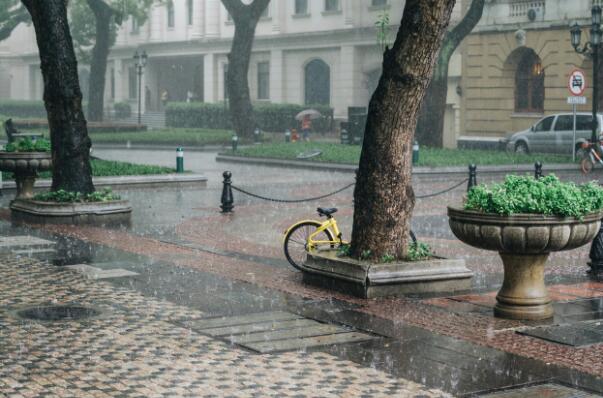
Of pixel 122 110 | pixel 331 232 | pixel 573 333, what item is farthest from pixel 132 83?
pixel 573 333

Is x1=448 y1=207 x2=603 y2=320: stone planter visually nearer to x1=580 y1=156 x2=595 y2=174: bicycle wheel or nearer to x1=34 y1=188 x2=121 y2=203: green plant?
x1=34 y1=188 x2=121 y2=203: green plant

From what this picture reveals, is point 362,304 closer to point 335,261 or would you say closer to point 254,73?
point 335,261

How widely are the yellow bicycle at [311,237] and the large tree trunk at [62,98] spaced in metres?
6.31

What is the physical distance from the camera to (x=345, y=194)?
994 inches

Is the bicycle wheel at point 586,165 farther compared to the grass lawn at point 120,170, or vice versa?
the bicycle wheel at point 586,165

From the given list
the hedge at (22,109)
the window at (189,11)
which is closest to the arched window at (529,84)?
the window at (189,11)

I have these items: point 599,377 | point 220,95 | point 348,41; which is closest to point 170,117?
point 220,95

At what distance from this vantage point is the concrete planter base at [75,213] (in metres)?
18.5

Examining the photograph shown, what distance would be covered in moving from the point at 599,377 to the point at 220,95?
6147 cm

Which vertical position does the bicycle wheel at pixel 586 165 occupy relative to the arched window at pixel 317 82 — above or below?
below

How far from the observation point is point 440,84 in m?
38.8

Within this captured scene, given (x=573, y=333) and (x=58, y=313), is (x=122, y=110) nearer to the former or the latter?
(x=58, y=313)

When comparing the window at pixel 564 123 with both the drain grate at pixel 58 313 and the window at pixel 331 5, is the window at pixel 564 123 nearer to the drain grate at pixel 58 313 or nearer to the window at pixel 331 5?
the window at pixel 331 5

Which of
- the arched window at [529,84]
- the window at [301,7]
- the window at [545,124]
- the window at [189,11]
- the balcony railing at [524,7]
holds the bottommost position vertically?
the window at [545,124]
